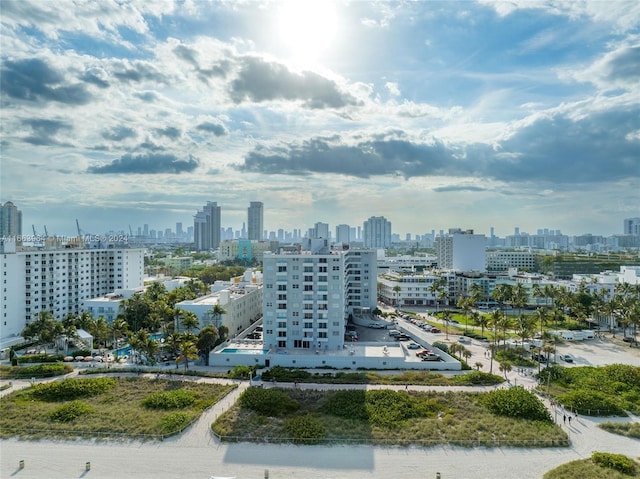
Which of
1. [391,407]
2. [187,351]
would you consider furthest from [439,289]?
[187,351]

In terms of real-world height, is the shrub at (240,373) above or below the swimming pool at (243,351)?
below

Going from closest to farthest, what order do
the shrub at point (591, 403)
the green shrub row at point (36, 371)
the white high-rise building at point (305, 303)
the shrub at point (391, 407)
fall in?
the shrub at point (391, 407), the shrub at point (591, 403), the green shrub row at point (36, 371), the white high-rise building at point (305, 303)

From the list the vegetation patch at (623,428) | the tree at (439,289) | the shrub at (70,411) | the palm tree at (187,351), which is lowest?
the vegetation patch at (623,428)

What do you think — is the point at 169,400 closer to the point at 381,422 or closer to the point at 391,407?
the point at 381,422

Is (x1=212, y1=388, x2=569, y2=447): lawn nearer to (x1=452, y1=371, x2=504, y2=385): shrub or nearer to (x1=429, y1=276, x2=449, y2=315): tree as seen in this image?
(x1=452, y1=371, x2=504, y2=385): shrub

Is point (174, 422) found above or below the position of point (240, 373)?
below

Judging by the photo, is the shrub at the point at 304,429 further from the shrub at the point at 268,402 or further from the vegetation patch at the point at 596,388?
the vegetation patch at the point at 596,388

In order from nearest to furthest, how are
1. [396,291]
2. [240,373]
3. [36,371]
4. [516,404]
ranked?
1. [516,404]
2. [240,373]
3. [36,371]
4. [396,291]

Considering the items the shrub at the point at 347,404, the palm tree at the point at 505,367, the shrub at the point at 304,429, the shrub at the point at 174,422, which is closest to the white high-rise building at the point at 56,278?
the shrub at the point at 174,422
